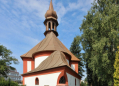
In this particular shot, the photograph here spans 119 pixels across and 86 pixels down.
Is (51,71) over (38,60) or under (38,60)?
under

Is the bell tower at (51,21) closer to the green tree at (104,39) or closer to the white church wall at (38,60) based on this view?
the white church wall at (38,60)

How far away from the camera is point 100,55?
12375mm

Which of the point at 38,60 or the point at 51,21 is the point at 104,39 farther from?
the point at 51,21

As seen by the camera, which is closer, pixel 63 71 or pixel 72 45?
pixel 63 71

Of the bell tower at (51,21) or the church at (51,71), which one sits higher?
the bell tower at (51,21)

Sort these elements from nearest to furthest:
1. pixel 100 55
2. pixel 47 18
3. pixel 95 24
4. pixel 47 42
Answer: pixel 100 55 < pixel 95 24 < pixel 47 42 < pixel 47 18

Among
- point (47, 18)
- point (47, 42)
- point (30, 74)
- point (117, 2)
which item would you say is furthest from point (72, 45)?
point (30, 74)

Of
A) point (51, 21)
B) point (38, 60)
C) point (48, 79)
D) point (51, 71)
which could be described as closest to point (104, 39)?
point (51, 71)

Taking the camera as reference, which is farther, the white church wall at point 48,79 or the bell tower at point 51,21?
the bell tower at point 51,21

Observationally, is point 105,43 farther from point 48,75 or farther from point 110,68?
point 48,75

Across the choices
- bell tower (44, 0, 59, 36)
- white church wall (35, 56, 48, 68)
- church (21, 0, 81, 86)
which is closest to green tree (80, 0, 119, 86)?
church (21, 0, 81, 86)

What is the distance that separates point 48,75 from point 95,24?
778cm

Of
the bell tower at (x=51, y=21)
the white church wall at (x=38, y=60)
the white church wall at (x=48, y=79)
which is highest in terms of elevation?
the bell tower at (x=51, y=21)

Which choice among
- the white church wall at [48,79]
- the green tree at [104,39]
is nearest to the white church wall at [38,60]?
the white church wall at [48,79]
